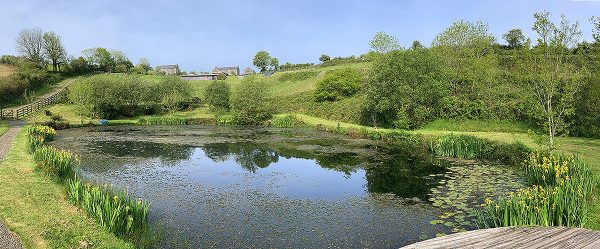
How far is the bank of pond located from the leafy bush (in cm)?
2433

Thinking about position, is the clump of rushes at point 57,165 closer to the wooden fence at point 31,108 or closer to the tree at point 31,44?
the wooden fence at point 31,108

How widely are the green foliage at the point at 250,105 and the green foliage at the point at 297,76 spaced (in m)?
23.1

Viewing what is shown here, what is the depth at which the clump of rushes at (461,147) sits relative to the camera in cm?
2122

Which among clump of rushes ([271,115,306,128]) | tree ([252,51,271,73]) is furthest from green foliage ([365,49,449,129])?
tree ([252,51,271,73])

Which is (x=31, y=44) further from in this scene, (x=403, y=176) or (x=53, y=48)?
(x=403, y=176)

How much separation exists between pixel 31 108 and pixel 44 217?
43014 millimetres

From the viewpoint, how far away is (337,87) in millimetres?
53188

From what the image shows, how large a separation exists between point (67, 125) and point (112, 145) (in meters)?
16.2

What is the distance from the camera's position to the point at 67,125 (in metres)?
39.5

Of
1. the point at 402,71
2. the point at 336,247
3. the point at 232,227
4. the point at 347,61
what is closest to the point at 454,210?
the point at 336,247

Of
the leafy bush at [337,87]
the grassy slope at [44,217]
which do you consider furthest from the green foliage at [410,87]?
the grassy slope at [44,217]

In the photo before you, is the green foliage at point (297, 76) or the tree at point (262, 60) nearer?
the green foliage at point (297, 76)

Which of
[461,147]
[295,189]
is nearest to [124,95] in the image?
[295,189]

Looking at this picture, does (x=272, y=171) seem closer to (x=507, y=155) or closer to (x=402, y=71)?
(x=507, y=155)
